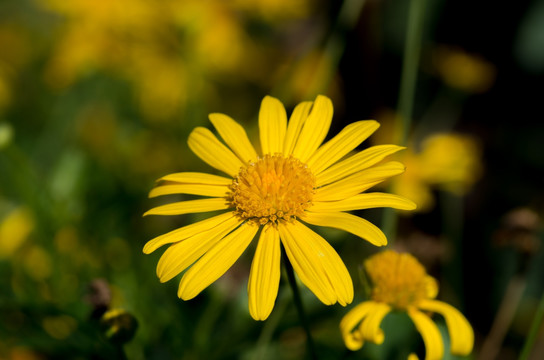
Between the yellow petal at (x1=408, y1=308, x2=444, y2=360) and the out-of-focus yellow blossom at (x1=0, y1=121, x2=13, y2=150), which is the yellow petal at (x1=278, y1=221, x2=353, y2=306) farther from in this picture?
the out-of-focus yellow blossom at (x1=0, y1=121, x2=13, y2=150)

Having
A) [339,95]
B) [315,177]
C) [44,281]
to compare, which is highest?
[339,95]

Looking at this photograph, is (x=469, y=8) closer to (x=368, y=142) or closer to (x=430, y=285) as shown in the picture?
(x=368, y=142)

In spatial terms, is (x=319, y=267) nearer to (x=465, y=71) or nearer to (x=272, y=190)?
(x=272, y=190)

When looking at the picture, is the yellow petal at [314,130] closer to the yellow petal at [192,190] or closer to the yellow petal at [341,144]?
the yellow petal at [341,144]

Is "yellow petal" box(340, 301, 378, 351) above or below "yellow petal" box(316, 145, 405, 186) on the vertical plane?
below

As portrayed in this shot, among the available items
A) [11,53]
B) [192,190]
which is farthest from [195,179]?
[11,53]

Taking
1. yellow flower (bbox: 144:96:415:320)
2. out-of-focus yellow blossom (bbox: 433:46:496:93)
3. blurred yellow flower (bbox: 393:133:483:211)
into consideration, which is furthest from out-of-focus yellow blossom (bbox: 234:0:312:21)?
yellow flower (bbox: 144:96:415:320)

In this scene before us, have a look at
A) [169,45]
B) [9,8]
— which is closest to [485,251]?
[169,45]

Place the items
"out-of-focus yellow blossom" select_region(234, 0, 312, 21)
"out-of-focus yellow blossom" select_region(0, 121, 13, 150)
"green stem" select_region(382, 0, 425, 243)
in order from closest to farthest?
"out-of-focus yellow blossom" select_region(0, 121, 13, 150), "green stem" select_region(382, 0, 425, 243), "out-of-focus yellow blossom" select_region(234, 0, 312, 21)
